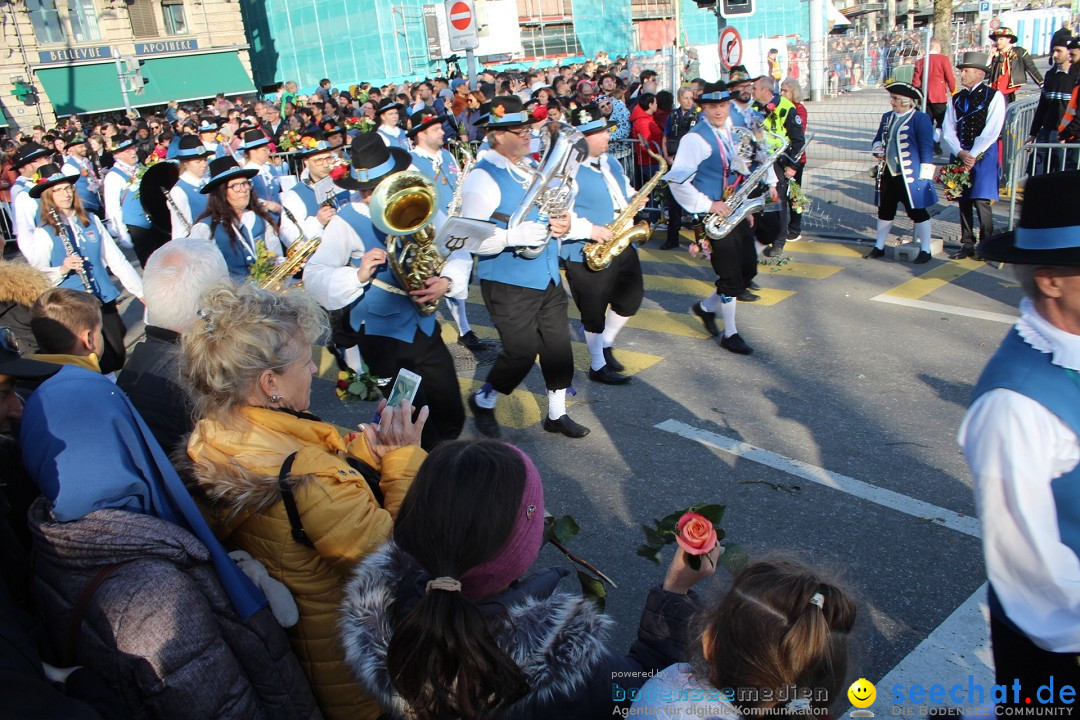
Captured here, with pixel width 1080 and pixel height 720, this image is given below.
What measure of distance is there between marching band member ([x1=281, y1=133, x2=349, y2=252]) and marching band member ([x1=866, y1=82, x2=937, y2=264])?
5.70 meters

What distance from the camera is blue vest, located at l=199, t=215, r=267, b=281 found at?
607cm

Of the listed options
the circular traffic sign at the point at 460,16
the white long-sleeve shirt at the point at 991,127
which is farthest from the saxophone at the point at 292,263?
the circular traffic sign at the point at 460,16

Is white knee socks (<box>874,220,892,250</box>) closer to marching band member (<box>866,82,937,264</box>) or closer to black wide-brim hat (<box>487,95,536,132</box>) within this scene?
marching band member (<box>866,82,937,264</box>)

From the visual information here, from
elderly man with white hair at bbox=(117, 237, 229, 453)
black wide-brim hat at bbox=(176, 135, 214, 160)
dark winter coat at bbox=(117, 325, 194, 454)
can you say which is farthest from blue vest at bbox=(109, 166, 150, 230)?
dark winter coat at bbox=(117, 325, 194, 454)

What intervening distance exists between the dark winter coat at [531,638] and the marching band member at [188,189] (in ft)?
19.2

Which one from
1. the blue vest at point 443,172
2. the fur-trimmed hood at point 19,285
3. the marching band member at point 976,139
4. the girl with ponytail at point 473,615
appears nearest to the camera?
the girl with ponytail at point 473,615

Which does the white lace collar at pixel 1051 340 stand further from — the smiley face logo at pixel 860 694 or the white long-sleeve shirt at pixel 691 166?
the white long-sleeve shirt at pixel 691 166

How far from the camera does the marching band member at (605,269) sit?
19.1ft

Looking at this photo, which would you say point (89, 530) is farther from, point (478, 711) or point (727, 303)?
point (727, 303)

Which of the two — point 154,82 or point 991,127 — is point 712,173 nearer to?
point 991,127

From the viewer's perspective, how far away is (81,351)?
356 cm

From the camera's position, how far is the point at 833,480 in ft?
15.4

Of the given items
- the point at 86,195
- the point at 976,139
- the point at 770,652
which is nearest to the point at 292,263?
the point at 770,652

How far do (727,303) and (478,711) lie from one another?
5504 millimetres
